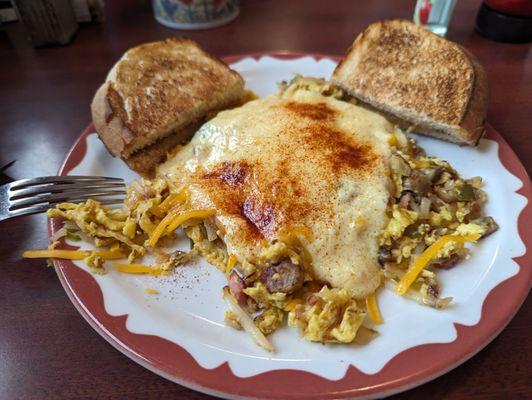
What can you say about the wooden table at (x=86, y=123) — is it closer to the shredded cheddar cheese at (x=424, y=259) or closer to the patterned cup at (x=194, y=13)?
the patterned cup at (x=194, y=13)

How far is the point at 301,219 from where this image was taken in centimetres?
171

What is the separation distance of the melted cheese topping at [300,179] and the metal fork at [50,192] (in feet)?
0.91

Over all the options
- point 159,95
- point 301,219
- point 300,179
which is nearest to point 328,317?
point 301,219

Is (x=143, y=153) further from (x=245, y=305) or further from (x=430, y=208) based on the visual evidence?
(x=430, y=208)

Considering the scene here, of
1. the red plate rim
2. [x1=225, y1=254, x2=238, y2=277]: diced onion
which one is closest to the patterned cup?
[x1=225, y1=254, x2=238, y2=277]: diced onion

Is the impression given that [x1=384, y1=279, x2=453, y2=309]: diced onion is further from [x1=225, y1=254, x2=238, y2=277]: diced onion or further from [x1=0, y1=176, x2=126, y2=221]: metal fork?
[x1=0, y1=176, x2=126, y2=221]: metal fork

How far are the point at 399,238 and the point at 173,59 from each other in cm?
167

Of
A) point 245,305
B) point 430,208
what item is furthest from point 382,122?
point 245,305

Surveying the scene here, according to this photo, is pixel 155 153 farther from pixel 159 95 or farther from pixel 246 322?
pixel 246 322

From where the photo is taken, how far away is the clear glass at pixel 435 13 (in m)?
3.13

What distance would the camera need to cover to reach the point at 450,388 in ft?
4.62

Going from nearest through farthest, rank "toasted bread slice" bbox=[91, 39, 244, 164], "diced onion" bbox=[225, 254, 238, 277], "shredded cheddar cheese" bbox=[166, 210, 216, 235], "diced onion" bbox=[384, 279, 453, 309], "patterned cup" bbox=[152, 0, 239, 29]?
"diced onion" bbox=[384, 279, 453, 309] < "diced onion" bbox=[225, 254, 238, 277] < "shredded cheddar cheese" bbox=[166, 210, 216, 235] < "toasted bread slice" bbox=[91, 39, 244, 164] < "patterned cup" bbox=[152, 0, 239, 29]

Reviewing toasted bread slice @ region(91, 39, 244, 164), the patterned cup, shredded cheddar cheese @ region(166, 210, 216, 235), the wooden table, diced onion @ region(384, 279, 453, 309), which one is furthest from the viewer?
the patterned cup

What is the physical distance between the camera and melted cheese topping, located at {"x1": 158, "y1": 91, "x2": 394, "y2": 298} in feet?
5.50
